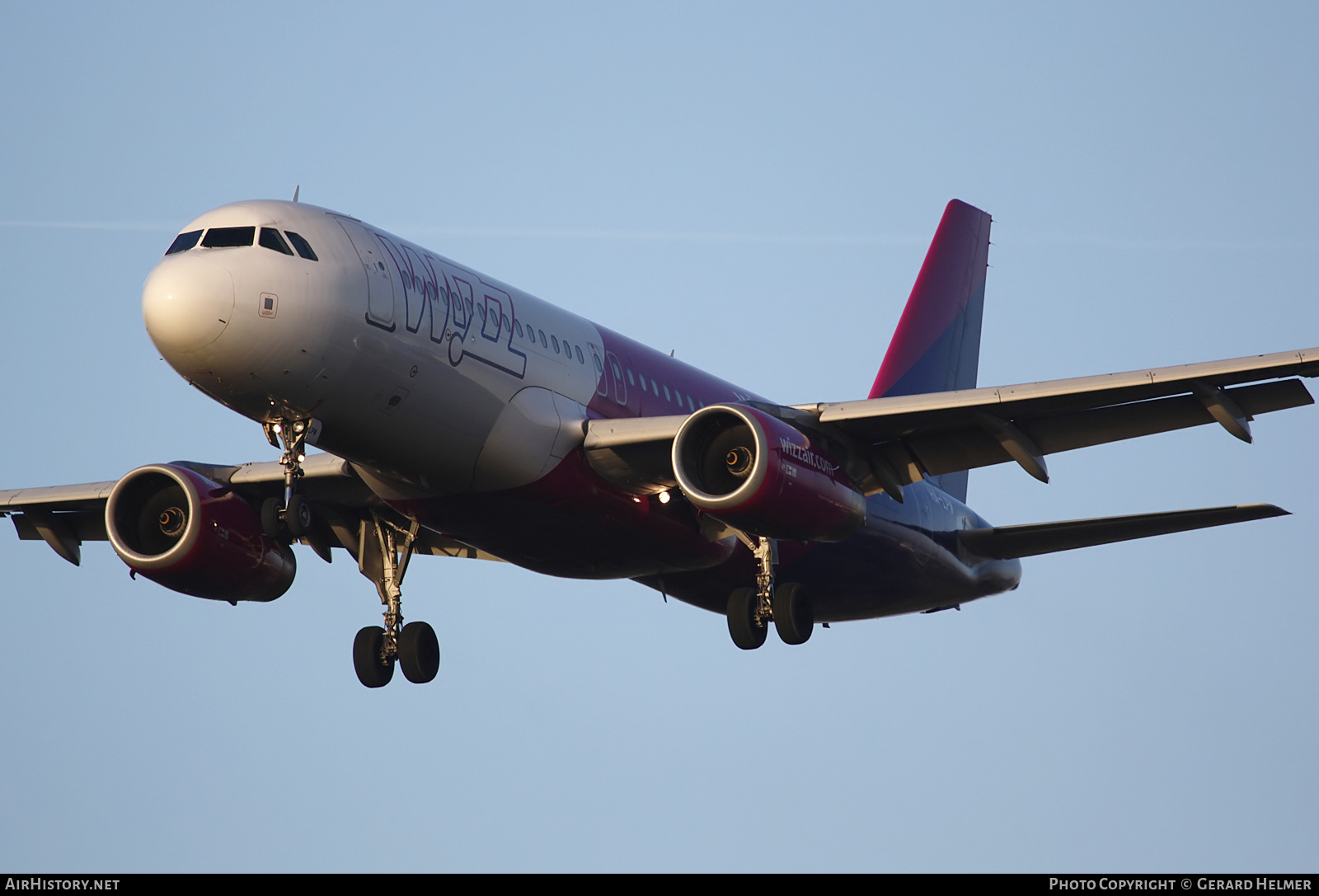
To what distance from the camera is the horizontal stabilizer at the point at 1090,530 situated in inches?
1126

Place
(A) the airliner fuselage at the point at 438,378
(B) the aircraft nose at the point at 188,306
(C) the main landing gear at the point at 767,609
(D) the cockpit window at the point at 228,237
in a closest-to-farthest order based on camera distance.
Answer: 1. (B) the aircraft nose at the point at 188,306
2. (A) the airliner fuselage at the point at 438,378
3. (D) the cockpit window at the point at 228,237
4. (C) the main landing gear at the point at 767,609

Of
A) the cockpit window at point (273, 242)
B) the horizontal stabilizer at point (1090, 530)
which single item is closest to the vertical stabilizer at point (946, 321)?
the horizontal stabilizer at point (1090, 530)

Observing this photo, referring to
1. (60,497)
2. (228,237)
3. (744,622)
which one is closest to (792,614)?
(744,622)

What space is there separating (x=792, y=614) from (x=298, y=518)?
8818mm

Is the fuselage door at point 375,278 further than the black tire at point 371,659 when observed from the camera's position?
No

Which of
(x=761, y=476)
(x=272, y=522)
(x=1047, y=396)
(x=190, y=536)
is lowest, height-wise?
(x=272, y=522)

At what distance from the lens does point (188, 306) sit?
22547 mm

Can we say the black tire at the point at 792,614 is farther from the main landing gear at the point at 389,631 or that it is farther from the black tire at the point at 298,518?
the black tire at the point at 298,518

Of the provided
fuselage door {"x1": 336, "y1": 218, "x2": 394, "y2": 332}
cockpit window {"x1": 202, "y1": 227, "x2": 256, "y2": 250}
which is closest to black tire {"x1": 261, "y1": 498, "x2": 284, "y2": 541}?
fuselage door {"x1": 336, "y1": 218, "x2": 394, "y2": 332}

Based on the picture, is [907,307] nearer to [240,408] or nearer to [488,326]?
[488,326]

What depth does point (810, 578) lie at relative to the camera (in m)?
32.4

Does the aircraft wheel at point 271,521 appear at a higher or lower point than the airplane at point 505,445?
lower

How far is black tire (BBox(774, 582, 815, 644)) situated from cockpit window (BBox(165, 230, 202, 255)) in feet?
36.4

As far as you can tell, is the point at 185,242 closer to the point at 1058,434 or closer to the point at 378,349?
the point at 378,349
